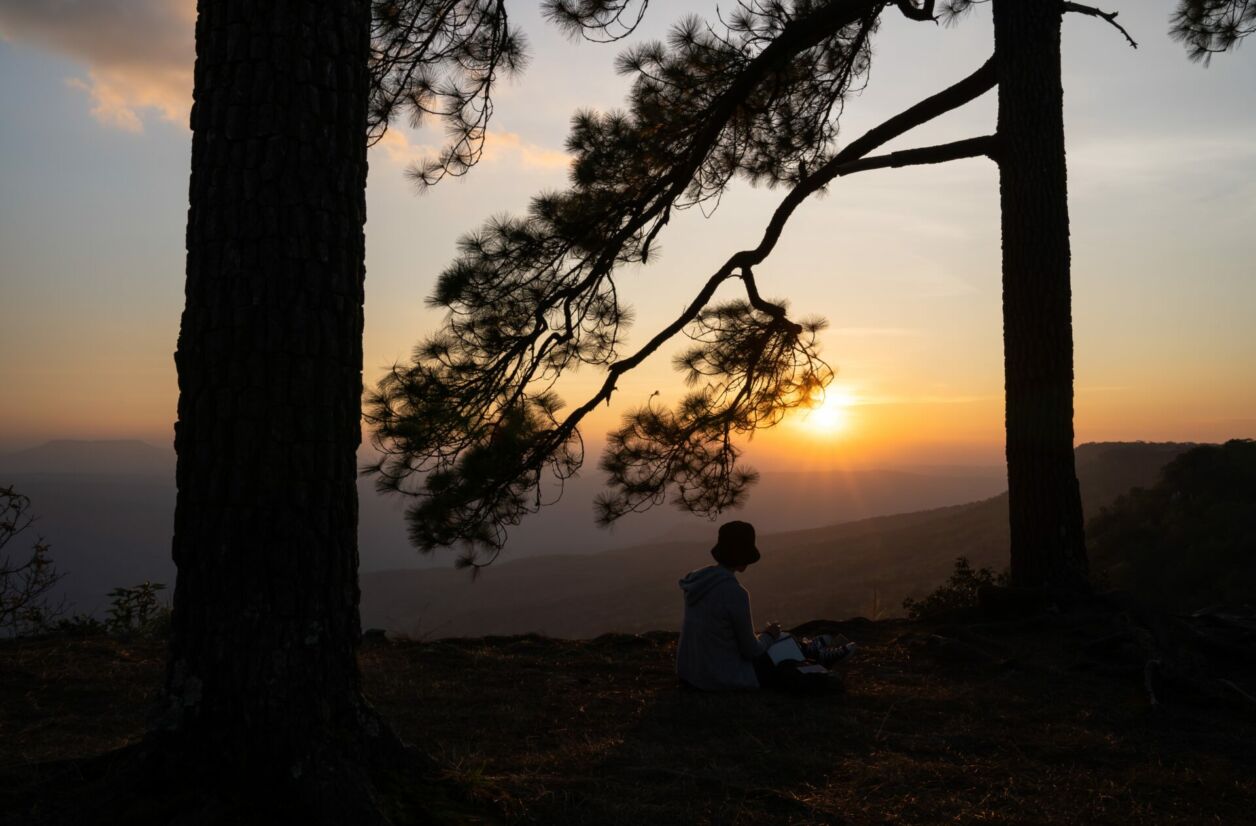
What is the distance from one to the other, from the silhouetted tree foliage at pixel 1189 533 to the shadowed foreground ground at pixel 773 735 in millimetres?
5537

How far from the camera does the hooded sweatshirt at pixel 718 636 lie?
453cm

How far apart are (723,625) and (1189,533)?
32.7 ft

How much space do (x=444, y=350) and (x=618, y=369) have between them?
4.30 feet

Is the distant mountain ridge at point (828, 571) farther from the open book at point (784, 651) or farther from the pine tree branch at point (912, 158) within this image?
the pine tree branch at point (912, 158)

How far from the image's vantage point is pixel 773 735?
3.74m

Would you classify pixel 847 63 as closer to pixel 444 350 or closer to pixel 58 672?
pixel 444 350

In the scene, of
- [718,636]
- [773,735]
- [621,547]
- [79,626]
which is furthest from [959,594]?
[621,547]

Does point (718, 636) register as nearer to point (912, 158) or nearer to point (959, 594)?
point (959, 594)

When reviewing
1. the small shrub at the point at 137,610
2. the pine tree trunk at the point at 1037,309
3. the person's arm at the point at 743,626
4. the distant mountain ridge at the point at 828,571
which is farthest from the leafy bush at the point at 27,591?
the pine tree trunk at the point at 1037,309

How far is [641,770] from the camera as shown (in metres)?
3.14

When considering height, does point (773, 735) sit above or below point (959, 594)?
below

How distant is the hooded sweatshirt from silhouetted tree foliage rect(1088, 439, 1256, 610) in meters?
6.29

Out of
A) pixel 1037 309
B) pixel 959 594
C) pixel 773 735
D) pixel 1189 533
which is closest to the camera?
pixel 773 735

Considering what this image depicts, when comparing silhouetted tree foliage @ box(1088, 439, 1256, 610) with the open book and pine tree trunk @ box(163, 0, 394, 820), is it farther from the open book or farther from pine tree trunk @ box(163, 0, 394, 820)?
pine tree trunk @ box(163, 0, 394, 820)
